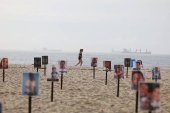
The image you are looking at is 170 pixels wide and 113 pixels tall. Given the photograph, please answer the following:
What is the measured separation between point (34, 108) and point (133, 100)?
3.80 m

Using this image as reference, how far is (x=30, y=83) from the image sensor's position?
18.9ft

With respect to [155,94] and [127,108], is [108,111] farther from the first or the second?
[155,94]

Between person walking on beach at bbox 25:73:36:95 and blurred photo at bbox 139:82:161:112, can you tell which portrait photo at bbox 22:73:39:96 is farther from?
blurred photo at bbox 139:82:161:112

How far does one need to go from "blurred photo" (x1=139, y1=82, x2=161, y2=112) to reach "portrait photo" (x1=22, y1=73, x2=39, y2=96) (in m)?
2.54

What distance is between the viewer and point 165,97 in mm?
9672

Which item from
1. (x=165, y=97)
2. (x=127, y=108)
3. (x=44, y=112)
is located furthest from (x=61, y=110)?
(x=165, y=97)

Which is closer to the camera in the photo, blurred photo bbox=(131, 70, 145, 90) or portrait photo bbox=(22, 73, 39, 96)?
portrait photo bbox=(22, 73, 39, 96)

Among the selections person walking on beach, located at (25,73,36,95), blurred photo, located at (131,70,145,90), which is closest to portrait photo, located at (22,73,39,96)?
person walking on beach, located at (25,73,36,95)

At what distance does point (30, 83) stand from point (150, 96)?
287 cm

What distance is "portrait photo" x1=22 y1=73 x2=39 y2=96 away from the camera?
5.72 m

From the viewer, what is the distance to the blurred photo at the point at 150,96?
15.8ft

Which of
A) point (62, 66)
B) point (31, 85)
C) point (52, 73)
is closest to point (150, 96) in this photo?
point (31, 85)

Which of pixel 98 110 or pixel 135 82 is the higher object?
pixel 135 82

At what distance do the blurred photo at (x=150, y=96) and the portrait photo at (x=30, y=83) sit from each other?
2537mm
